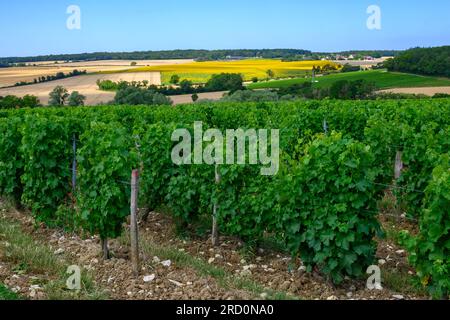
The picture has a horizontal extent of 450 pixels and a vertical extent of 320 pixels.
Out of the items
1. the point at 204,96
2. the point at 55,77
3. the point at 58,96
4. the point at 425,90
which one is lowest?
the point at 204,96

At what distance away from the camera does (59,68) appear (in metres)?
71.0

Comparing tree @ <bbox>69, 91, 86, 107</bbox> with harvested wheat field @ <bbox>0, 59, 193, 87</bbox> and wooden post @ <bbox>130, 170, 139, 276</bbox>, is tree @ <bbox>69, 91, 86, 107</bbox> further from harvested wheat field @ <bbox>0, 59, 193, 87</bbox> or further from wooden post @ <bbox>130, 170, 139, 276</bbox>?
wooden post @ <bbox>130, 170, 139, 276</bbox>

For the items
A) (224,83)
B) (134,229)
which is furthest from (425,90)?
(134,229)

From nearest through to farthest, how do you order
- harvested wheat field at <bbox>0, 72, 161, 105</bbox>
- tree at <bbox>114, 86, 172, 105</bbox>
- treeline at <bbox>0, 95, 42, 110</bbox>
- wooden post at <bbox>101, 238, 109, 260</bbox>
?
wooden post at <bbox>101, 238, 109, 260</bbox>
treeline at <bbox>0, 95, 42, 110</bbox>
tree at <bbox>114, 86, 172, 105</bbox>
harvested wheat field at <bbox>0, 72, 161, 105</bbox>

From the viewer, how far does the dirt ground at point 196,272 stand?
6.54 m

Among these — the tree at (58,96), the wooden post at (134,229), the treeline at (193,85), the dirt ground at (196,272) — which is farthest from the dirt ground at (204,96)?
the wooden post at (134,229)

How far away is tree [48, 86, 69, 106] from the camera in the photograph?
4734 cm

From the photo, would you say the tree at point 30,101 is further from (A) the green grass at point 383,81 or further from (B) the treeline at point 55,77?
(A) the green grass at point 383,81

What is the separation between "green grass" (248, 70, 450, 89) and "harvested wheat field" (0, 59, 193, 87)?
23.3 metres

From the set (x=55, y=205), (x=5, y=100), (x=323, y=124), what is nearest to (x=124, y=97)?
(x=5, y=100)

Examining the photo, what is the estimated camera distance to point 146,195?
9750 mm

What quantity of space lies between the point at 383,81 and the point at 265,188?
64.3 metres

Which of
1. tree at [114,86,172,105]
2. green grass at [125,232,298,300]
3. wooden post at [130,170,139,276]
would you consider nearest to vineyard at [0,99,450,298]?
wooden post at [130,170,139,276]

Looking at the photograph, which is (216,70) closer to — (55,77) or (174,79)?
(174,79)
